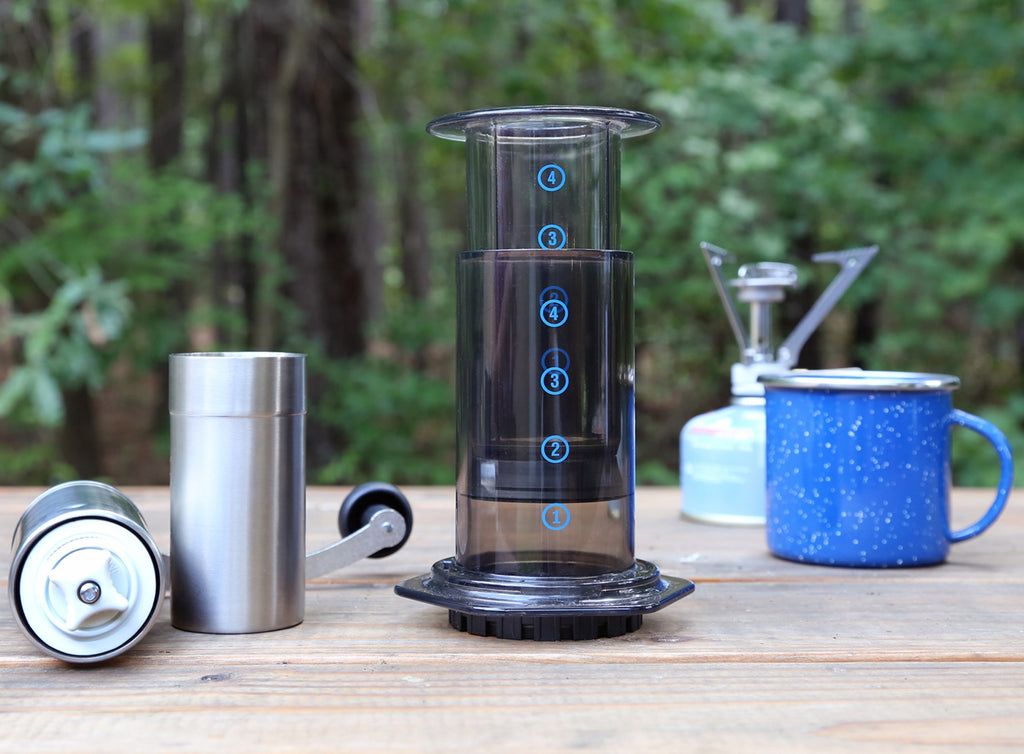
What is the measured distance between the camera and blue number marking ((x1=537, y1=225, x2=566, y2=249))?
2.44ft

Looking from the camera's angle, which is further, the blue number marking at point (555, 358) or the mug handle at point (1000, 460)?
the mug handle at point (1000, 460)

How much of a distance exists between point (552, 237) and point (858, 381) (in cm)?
35

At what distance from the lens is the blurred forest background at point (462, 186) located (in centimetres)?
361

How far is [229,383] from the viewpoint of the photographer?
698 mm

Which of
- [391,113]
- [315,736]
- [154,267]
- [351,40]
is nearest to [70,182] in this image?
[154,267]

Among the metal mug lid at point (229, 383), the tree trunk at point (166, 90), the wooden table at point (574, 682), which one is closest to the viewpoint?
the wooden table at point (574, 682)

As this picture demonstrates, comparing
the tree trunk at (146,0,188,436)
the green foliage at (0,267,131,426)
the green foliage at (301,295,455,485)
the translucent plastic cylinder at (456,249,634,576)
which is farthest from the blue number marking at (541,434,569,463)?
the tree trunk at (146,0,188,436)

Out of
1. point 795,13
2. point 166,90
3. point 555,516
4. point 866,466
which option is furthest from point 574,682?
point 166,90

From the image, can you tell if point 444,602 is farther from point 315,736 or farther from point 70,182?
point 70,182

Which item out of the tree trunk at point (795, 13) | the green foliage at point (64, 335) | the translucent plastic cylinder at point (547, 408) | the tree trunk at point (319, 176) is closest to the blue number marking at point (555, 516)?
the translucent plastic cylinder at point (547, 408)

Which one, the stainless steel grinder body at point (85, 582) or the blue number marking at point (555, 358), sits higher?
the blue number marking at point (555, 358)

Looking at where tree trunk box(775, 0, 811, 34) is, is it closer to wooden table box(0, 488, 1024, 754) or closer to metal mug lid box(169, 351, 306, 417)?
wooden table box(0, 488, 1024, 754)

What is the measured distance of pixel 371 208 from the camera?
13.2 feet

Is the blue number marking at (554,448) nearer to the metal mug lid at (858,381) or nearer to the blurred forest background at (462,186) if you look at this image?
the metal mug lid at (858,381)
